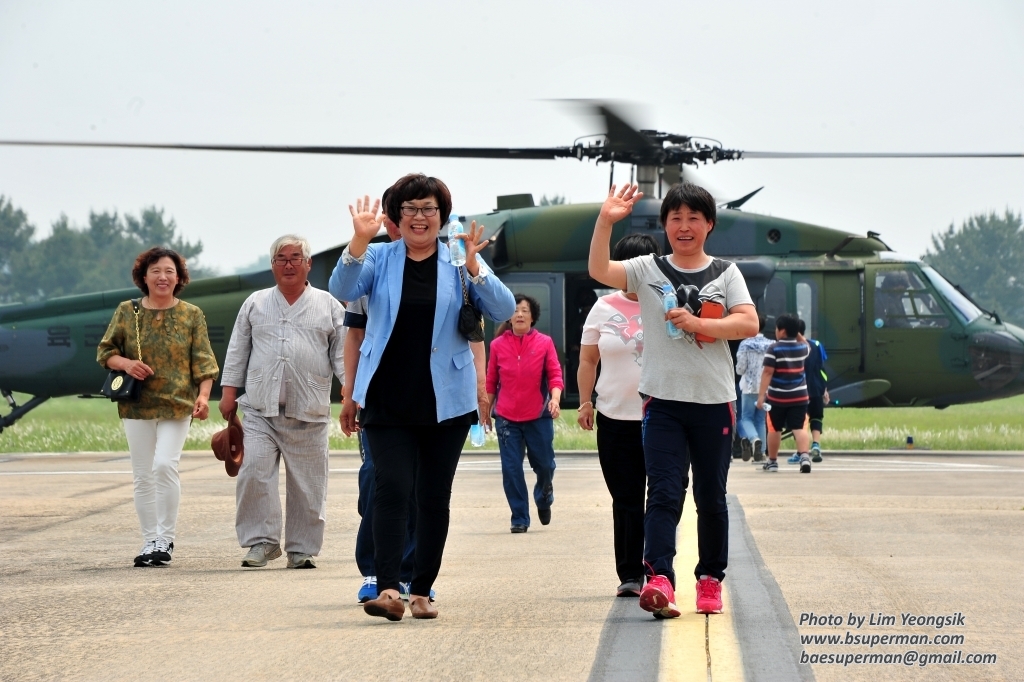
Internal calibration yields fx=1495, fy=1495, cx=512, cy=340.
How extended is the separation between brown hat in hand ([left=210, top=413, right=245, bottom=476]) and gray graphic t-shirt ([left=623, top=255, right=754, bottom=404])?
2.89m

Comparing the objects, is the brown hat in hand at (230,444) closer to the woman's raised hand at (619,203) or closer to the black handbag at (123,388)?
the black handbag at (123,388)

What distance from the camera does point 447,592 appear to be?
6.93 m

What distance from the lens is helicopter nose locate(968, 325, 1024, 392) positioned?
19031mm

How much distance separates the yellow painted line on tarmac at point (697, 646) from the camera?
195 inches

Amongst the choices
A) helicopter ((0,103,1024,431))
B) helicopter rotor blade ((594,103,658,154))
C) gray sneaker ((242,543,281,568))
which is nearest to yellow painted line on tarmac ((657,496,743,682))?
gray sneaker ((242,543,281,568))

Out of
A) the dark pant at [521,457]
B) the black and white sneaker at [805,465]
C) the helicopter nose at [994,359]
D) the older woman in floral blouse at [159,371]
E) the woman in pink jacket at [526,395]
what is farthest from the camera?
the helicopter nose at [994,359]

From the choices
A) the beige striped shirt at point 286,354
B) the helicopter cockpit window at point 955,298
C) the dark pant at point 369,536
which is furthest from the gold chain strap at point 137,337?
the helicopter cockpit window at point 955,298

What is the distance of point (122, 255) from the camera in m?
126

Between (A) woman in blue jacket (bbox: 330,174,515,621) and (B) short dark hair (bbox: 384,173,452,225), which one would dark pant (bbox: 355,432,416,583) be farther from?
(B) short dark hair (bbox: 384,173,452,225)

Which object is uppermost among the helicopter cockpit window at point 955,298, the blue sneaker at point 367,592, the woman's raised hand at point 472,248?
the woman's raised hand at point 472,248

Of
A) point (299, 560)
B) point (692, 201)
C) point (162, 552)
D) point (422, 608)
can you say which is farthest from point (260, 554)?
point (692, 201)

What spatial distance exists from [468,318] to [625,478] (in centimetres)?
131

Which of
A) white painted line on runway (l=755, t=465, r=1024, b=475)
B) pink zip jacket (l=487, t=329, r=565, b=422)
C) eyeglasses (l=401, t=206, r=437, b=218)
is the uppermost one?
eyeglasses (l=401, t=206, r=437, b=218)

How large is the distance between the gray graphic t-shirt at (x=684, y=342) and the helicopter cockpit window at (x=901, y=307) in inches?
519
